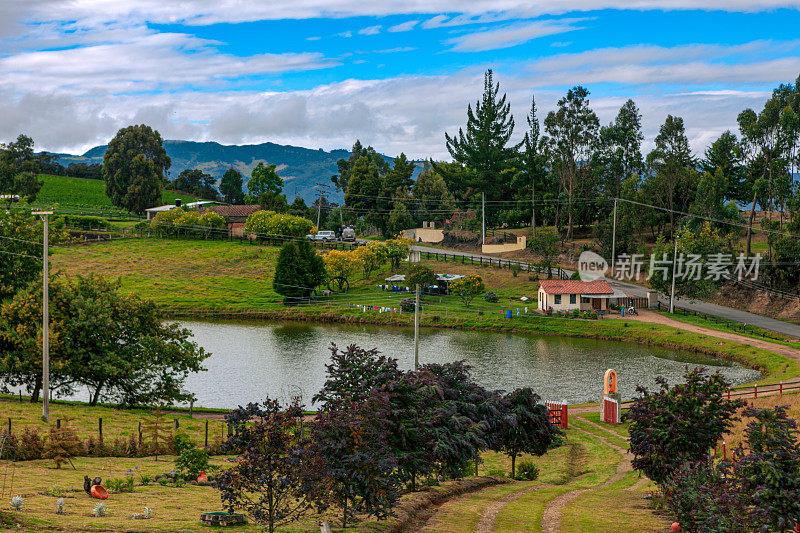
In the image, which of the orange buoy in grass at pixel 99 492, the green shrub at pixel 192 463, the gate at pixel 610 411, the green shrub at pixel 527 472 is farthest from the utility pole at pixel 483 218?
the orange buoy in grass at pixel 99 492

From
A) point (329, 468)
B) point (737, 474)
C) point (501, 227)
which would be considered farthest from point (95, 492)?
point (501, 227)

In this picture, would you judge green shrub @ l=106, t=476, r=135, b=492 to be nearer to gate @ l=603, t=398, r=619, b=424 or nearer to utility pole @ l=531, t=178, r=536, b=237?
gate @ l=603, t=398, r=619, b=424

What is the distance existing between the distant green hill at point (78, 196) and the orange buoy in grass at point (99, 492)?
119 metres

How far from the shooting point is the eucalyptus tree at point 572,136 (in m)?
102

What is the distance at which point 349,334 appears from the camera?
67.9 m

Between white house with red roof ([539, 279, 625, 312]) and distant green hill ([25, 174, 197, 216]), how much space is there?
8843 centimetres

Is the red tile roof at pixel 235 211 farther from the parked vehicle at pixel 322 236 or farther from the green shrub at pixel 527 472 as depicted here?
the green shrub at pixel 527 472

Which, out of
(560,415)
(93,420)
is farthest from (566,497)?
(93,420)

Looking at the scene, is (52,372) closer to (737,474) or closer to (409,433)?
(409,433)

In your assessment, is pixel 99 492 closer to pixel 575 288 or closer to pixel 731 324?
pixel 575 288

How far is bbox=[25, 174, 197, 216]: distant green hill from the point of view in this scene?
136250 mm

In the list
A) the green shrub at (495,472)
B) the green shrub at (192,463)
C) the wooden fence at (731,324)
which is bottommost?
the green shrub at (495,472)

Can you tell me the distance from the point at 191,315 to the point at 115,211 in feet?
227

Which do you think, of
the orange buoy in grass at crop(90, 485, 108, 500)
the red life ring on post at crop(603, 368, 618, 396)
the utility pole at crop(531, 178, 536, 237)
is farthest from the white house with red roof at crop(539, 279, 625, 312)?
the orange buoy in grass at crop(90, 485, 108, 500)
